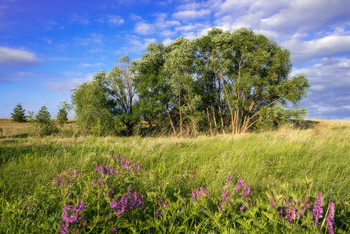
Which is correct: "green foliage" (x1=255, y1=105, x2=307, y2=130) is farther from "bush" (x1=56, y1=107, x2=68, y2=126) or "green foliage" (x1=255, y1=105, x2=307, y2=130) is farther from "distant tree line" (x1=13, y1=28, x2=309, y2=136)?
"bush" (x1=56, y1=107, x2=68, y2=126)

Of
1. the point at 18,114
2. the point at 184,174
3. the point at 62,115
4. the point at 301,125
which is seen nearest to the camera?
the point at 184,174

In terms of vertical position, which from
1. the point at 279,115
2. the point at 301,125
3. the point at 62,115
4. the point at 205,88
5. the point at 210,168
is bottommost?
the point at 301,125

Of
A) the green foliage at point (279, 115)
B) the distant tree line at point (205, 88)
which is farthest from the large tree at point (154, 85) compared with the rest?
the green foliage at point (279, 115)

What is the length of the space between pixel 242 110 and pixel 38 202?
92.5ft

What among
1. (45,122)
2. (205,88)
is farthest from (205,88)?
(45,122)

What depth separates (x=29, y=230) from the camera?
2.49 meters

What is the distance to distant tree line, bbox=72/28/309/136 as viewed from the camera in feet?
87.8

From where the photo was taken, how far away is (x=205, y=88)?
30141 mm

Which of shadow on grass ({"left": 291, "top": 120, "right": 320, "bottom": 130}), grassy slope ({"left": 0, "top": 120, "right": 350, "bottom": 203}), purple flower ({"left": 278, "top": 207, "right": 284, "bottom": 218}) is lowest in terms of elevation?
shadow on grass ({"left": 291, "top": 120, "right": 320, "bottom": 130})

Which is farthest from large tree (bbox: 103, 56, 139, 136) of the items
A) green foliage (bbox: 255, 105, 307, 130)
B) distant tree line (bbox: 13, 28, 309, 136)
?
green foliage (bbox: 255, 105, 307, 130)

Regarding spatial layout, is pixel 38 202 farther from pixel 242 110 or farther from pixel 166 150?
pixel 242 110

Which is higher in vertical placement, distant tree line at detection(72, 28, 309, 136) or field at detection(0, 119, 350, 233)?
distant tree line at detection(72, 28, 309, 136)

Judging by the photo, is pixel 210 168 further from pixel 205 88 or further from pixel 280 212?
pixel 205 88

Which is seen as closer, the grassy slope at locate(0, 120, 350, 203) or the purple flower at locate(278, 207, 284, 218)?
the purple flower at locate(278, 207, 284, 218)
